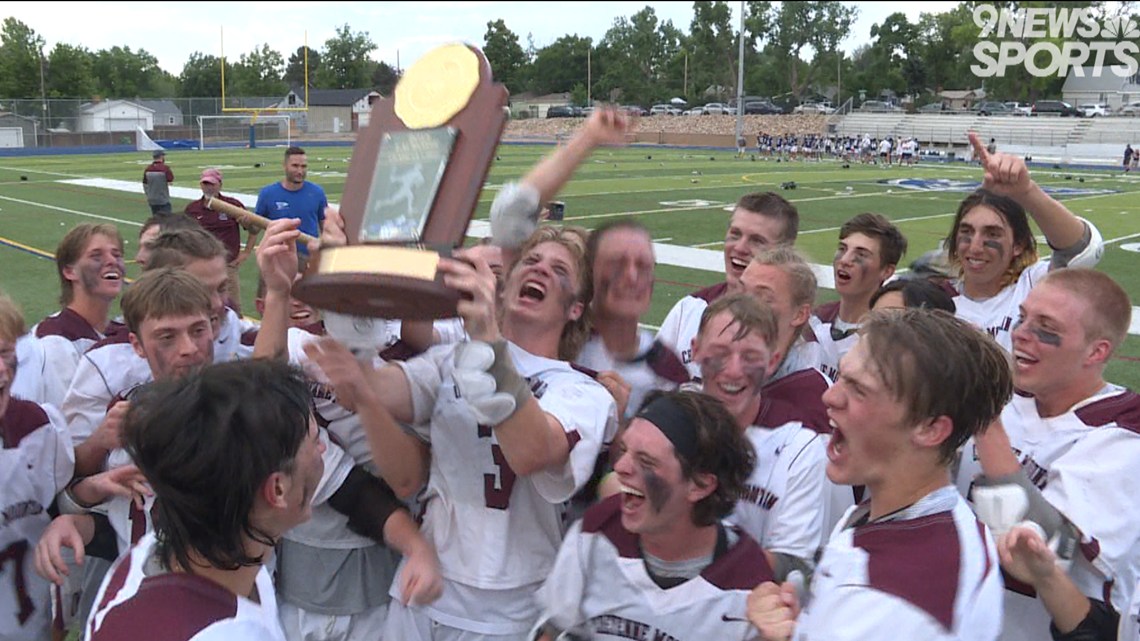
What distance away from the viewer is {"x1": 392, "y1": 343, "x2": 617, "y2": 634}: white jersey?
2.61 meters

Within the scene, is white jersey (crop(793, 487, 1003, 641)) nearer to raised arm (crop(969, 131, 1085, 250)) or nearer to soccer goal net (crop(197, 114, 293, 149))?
raised arm (crop(969, 131, 1085, 250))

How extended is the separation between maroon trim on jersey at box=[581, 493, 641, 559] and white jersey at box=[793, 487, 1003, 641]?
545 millimetres

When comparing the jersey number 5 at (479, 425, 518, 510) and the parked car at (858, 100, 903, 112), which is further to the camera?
the parked car at (858, 100, 903, 112)

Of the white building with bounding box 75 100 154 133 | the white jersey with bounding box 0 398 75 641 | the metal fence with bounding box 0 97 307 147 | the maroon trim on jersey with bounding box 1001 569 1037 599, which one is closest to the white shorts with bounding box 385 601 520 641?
the white jersey with bounding box 0 398 75 641

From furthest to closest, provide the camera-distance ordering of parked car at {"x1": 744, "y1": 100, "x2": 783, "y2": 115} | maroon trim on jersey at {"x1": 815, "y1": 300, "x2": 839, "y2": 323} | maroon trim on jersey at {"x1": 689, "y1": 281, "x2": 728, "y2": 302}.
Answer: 1. parked car at {"x1": 744, "y1": 100, "x2": 783, "y2": 115}
2. maroon trim on jersey at {"x1": 815, "y1": 300, "x2": 839, "y2": 323}
3. maroon trim on jersey at {"x1": 689, "y1": 281, "x2": 728, "y2": 302}

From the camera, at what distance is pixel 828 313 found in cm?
475

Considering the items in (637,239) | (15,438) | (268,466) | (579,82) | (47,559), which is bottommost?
(47,559)

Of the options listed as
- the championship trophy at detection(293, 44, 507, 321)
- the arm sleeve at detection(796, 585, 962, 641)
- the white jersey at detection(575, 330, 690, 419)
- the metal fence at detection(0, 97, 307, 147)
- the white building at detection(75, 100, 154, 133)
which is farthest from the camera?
the white building at detection(75, 100, 154, 133)

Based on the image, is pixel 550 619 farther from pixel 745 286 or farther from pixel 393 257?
pixel 745 286

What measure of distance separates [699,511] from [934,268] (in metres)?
3.61

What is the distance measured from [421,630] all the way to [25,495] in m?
1.41

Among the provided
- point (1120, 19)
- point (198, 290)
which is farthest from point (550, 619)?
point (1120, 19)

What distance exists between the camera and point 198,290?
10.6 feet

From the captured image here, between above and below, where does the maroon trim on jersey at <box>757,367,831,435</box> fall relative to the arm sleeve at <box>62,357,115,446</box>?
above
